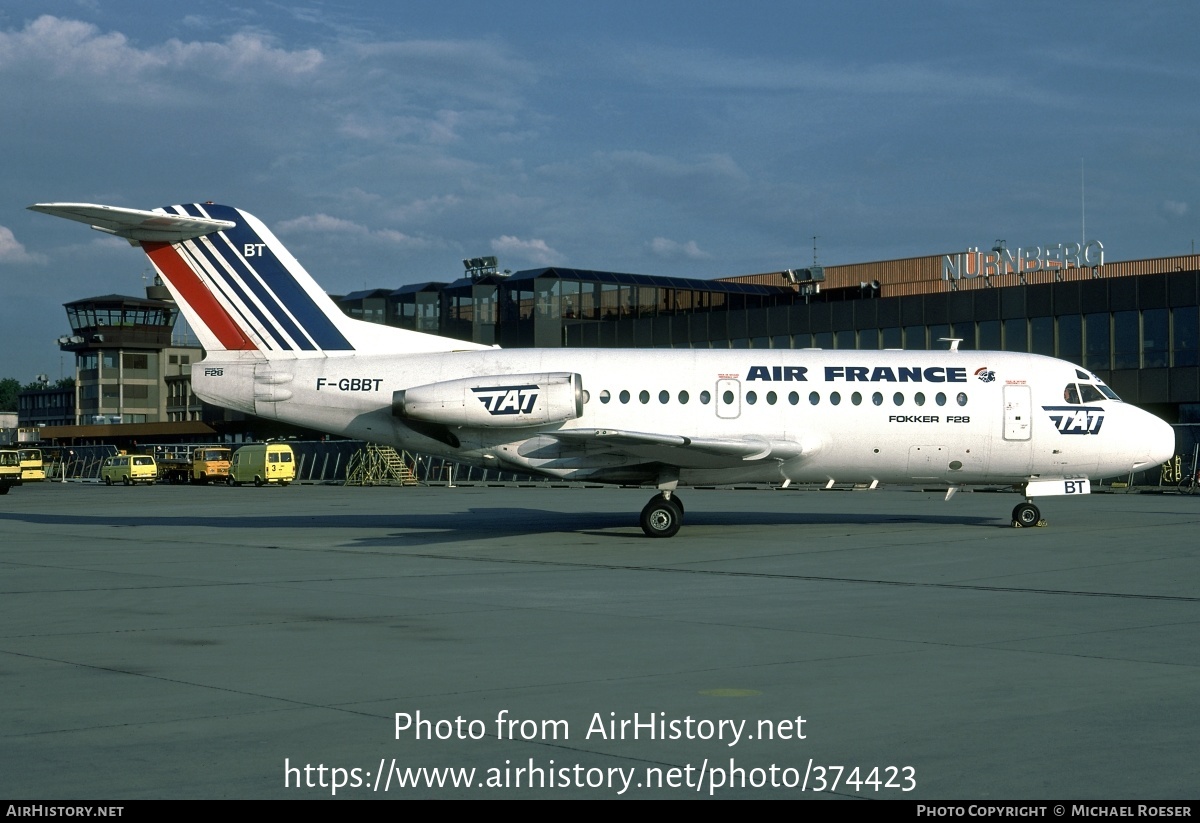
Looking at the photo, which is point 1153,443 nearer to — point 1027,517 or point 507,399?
point 1027,517

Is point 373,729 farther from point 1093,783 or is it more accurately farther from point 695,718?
point 1093,783

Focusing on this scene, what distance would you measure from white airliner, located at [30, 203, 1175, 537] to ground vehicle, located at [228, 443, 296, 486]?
124ft

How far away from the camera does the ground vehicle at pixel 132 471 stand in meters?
70.4

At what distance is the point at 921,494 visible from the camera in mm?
43625

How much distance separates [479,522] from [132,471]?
47.0 meters

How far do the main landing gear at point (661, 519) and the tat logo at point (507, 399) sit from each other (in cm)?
314

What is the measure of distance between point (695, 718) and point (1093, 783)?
262 centimetres

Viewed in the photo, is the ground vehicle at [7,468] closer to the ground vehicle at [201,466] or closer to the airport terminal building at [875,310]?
Result: the ground vehicle at [201,466]

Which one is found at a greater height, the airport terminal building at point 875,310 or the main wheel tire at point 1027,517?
the airport terminal building at point 875,310

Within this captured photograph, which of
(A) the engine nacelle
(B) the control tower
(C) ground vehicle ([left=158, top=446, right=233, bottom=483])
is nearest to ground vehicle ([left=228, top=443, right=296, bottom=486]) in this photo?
(C) ground vehicle ([left=158, top=446, right=233, bottom=483])

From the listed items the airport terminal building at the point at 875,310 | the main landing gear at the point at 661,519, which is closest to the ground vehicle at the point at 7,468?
the airport terminal building at the point at 875,310

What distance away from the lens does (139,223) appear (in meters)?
24.3

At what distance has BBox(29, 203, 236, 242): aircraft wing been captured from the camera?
23.1 m

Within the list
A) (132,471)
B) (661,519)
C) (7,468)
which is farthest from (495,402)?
(132,471)
